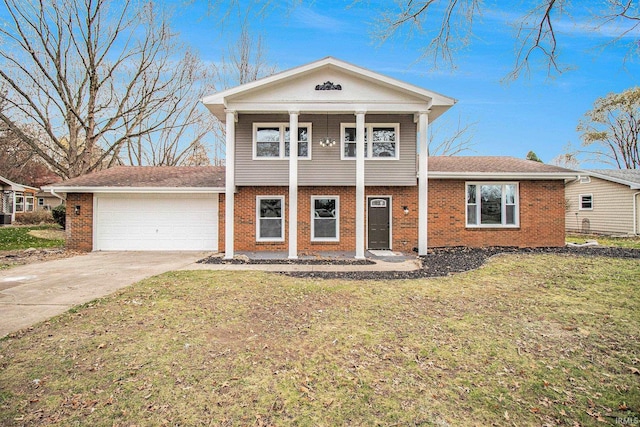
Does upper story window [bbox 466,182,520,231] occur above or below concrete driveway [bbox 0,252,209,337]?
above

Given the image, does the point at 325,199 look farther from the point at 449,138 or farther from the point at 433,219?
the point at 449,138

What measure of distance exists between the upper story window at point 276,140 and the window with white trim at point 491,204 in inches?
263

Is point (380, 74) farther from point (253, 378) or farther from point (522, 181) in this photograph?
point (253, 378)

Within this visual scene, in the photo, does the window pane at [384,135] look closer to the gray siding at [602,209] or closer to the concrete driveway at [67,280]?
the concrete driveway at [67,280]

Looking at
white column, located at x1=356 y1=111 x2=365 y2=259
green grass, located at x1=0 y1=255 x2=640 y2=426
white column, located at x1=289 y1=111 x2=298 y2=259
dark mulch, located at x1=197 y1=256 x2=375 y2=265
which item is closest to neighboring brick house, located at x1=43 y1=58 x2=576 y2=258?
white column, located at x1=289 y1=111 x2=298 y2=259

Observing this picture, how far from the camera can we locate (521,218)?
512 inches

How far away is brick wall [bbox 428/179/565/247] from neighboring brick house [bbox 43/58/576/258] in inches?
1.5

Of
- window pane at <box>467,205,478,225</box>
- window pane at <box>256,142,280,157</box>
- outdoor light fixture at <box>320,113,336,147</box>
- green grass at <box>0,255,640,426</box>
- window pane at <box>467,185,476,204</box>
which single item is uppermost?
outdoor light fixture at <box>320,113,336,147</box>

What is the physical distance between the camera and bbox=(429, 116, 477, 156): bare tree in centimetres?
2841

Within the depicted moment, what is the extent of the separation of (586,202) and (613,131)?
1897 cm

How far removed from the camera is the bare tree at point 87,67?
18.5 m

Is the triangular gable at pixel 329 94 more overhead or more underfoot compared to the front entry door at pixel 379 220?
more overhead

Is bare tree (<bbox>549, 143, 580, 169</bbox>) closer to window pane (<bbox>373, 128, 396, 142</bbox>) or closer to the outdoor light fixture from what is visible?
window pane (<bbox>373, 128, 396, 142</bbox>)

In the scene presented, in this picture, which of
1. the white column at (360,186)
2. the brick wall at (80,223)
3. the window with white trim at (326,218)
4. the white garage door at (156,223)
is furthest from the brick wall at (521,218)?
the brick wall at (80,223)
